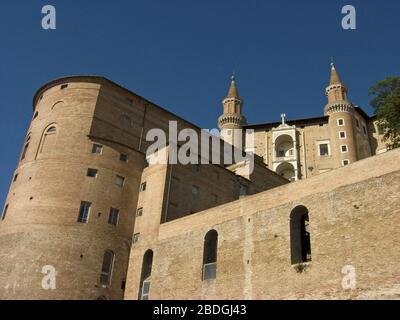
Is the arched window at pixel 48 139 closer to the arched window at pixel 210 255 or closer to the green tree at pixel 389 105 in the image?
the arched window at pixel 210 255

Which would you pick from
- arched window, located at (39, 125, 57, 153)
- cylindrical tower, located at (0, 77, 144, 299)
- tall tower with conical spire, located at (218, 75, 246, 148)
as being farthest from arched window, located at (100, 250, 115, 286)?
tall tower with conical spire, located at (218, 75, 246, 148)

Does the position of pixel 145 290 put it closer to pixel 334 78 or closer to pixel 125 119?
pixel 125 119

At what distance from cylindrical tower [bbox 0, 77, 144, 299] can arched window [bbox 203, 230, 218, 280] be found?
6373 millimetres

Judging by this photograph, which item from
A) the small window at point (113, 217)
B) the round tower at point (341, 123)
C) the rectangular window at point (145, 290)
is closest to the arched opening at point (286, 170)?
the round tower at point (341, 123)

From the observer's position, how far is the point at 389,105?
2755 centimetres

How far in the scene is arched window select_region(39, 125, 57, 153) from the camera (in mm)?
28367

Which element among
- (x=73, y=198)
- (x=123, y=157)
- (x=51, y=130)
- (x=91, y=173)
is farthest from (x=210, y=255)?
(x=51, y=130)

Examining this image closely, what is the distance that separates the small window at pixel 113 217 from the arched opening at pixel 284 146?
2967cm

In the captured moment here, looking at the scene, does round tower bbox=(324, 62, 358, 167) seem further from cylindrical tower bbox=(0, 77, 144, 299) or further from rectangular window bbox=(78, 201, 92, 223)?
rectangular window bbox=(78, 201, 92, 223)

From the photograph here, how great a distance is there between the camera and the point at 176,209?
84.9ft

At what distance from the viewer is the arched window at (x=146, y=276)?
77.3ft

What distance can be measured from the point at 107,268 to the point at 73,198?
15.1 feet
